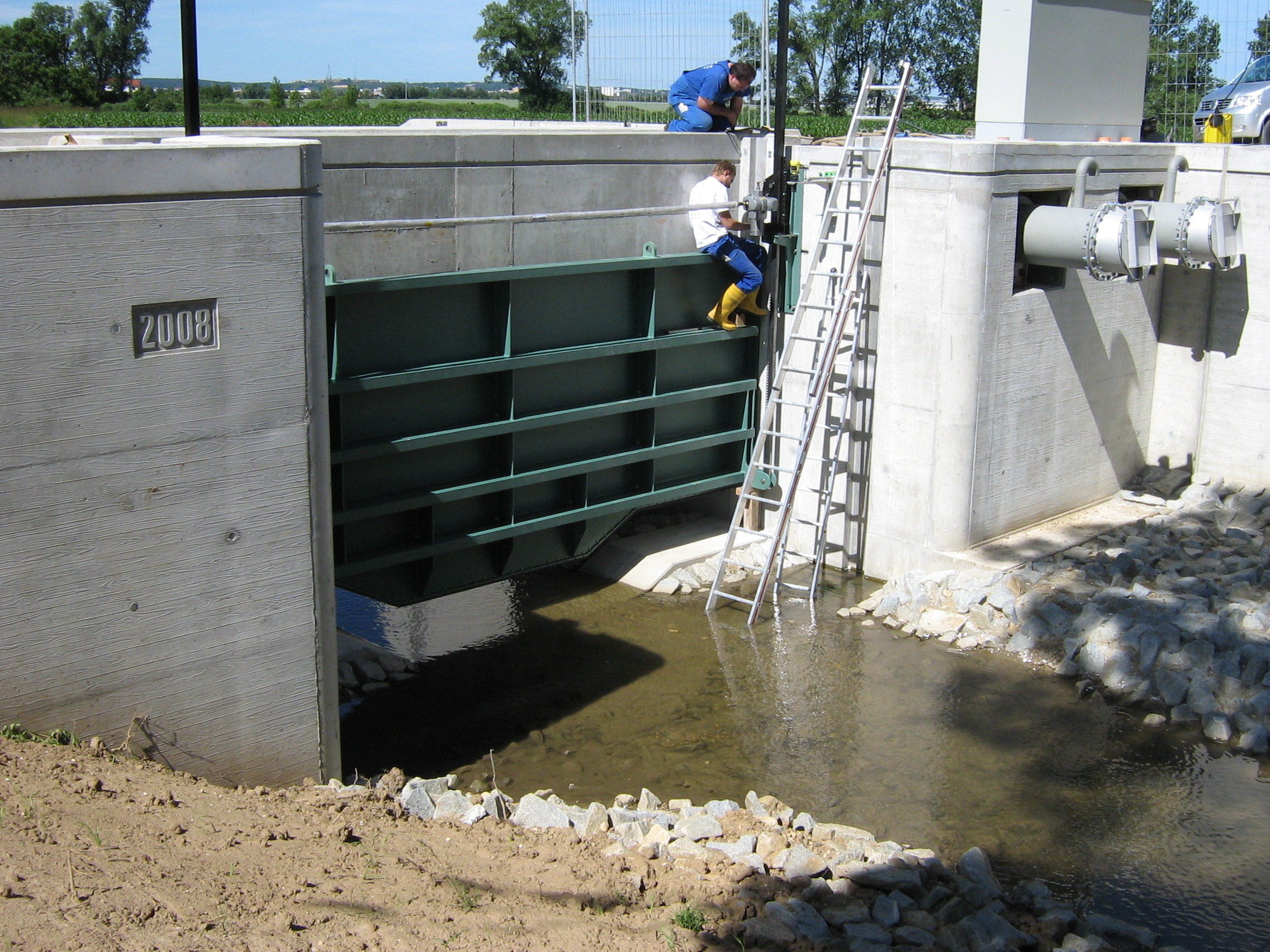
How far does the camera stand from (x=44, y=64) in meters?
48.3

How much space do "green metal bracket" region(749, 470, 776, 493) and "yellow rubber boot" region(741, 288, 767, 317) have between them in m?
1.35

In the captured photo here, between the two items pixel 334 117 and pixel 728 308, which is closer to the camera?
pixel 728 308

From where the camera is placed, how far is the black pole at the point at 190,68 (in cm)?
632

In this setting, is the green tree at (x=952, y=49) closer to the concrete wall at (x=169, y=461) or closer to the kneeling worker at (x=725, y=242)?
the kneeling worker at (x=725, y=242)

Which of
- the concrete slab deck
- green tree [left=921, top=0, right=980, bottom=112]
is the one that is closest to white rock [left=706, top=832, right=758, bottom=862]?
the concrete slab deck

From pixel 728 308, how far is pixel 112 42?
153 ft

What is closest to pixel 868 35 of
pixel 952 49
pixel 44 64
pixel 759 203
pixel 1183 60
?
pixel 952 49

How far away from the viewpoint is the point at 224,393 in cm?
563

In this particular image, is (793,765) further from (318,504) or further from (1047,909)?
(318,504)

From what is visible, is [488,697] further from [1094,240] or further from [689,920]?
[1094,240]

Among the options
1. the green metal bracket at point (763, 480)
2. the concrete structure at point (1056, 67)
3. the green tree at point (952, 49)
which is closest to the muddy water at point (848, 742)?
the green metal bracket at point (763, 480)

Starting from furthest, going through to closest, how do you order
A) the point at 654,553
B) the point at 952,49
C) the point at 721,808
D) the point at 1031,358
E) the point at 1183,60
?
1. the point at 952,49
2. the point at 1183,60
3. the point at 654,553
4. the point at 1031,358
5. the point at 721,808

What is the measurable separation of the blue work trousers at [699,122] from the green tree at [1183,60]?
7329 millimetres

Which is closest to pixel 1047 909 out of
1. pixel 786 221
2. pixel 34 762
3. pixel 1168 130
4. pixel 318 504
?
pixel 318 504
